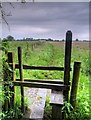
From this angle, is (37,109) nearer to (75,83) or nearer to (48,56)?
(75,83)

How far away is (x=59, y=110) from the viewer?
351cm

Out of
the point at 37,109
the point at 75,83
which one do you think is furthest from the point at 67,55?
the point at 37,109

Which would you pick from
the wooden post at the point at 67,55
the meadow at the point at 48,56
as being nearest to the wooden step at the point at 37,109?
the wooden post at the point at 67,55

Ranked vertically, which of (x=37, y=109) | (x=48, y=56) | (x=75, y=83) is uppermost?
(x=48, y=56)

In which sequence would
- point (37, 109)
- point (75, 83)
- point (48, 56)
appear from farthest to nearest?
1. point (48, 56)
2. point (37, 109)
3. point (75, 83)

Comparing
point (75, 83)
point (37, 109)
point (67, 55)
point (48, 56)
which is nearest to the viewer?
point (67, 55)

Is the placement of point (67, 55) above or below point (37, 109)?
above

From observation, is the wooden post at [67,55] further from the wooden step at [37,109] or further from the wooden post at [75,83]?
the wooden step at [37,109]

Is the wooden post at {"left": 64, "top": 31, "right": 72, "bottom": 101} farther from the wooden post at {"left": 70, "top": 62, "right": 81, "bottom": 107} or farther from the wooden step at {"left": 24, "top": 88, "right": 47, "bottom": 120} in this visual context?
the wooden step at {"left": 24, "top": 88, "right": 47, "bottom": 120}

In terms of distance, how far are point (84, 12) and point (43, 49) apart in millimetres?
3914

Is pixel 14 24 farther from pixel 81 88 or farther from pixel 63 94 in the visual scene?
pixel 81 88

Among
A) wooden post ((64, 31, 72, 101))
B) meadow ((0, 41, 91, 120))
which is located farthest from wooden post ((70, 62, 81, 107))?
meadow ((0, 41, 91, 120))

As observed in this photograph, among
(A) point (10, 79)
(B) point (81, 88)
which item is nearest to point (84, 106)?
(B) point (81, 88)

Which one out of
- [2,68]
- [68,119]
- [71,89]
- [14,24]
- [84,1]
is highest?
[84,1]
